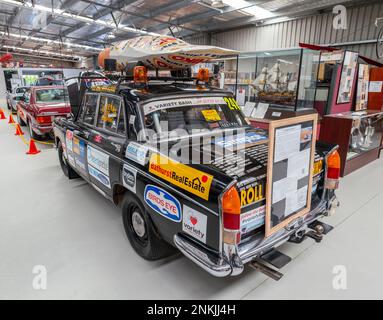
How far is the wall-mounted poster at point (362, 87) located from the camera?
18.9 feet

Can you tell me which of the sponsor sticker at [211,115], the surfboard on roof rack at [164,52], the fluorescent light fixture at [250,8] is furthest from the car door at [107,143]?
the fluorescent light fixture at [250,8]

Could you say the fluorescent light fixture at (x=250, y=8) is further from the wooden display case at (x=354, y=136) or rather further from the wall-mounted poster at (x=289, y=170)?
the wall-mounted poster at (x=289, y=170)

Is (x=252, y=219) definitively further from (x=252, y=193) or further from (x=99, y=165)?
(x=99, y=165)

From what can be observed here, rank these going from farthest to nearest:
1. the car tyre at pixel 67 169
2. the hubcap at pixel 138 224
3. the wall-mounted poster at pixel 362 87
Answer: the wall-mounted poster at pixel 362 87
the car tyre at pixel 67 169
the hubcap at pixel 138 224

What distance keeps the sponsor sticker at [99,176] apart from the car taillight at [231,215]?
1.55 m

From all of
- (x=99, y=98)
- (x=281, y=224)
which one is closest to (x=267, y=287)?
(x=281, y=224)

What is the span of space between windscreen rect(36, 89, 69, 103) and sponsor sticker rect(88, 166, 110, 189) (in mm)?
4745

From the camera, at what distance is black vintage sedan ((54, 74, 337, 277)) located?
164cm

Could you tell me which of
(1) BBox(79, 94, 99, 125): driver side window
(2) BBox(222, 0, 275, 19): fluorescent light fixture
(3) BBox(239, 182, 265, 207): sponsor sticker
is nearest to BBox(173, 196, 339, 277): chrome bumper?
(3) BBox(239, 182, 265, 207): sponsor sticker

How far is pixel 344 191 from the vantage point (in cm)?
402

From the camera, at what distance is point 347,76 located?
5277 millimetres

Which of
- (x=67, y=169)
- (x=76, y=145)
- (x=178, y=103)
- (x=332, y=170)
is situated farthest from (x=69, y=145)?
(x=332, y=170)

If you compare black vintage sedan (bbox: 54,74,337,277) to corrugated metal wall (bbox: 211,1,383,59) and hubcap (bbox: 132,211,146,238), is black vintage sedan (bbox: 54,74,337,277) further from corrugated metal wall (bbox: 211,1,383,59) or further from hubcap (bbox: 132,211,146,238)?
corrugated metal wall (bbox: 211,1,383,59)
